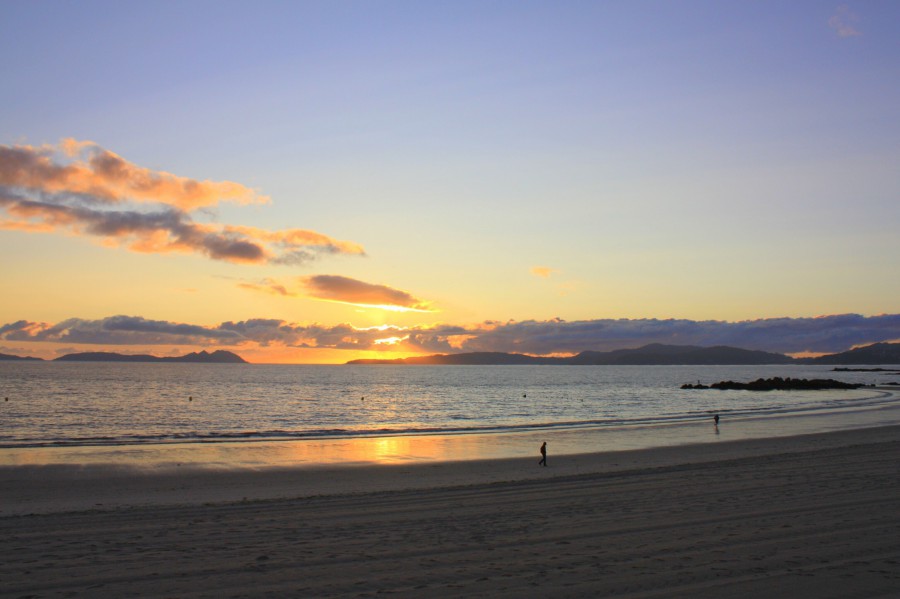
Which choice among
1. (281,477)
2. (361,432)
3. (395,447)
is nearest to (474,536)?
(281,477)

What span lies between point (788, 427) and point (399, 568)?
1456 inches

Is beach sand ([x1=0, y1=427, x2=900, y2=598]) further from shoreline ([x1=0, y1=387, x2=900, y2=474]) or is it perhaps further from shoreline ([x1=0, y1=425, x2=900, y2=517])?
shoreline ([x1=0, y1=387, x2=900, y2=474])

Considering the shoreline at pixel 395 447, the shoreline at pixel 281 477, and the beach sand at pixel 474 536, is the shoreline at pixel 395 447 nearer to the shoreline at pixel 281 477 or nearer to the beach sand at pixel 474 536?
the shoreline at pixel 281 477

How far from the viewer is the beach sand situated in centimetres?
779

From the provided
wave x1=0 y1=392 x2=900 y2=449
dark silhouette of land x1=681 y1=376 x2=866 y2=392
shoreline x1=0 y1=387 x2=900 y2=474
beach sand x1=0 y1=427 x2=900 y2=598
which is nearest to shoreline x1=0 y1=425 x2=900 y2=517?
beach sand x1=0 y1=427 x2=900 y2=598

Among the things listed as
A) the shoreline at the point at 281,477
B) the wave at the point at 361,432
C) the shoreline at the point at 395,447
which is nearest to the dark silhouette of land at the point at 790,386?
the wave at the point at 361,432

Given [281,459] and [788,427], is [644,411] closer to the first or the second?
[788,427]

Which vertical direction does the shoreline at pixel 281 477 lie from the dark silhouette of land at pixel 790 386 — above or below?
above

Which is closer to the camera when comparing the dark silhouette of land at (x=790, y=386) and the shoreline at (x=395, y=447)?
the shoreline at (x=395, y=447)

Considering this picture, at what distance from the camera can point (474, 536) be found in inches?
416

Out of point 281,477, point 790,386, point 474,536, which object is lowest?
point 790,386

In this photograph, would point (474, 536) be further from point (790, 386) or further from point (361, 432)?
point (790, 386)

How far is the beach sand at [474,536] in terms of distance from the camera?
7.79 metres

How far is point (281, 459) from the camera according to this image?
26016 millimetres
